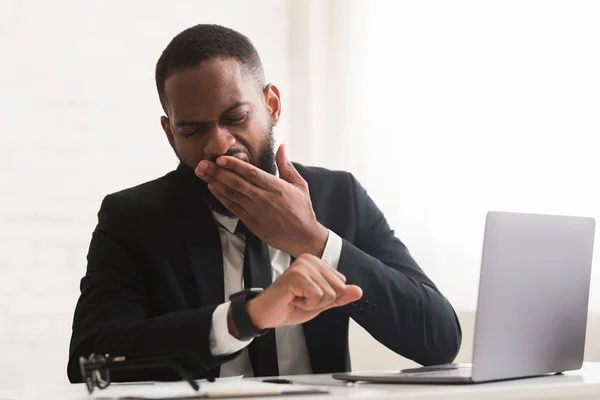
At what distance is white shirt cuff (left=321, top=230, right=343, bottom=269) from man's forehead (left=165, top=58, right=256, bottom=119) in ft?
1.09

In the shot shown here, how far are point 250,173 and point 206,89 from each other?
0.71 ft

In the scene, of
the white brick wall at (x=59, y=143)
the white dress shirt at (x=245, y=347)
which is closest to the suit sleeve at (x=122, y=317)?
the white dress shirt at (x=245, y=347)

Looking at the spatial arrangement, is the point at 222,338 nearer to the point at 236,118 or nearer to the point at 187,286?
the point at 187,286

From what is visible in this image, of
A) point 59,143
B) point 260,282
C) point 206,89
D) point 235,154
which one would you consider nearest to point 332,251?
point 260,282

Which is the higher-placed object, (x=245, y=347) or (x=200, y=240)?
(x=200, y=240)

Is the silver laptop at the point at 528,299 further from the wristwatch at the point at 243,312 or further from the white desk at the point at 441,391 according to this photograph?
the wristwatch at the point at 243,312

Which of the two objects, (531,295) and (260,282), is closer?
(531,295)

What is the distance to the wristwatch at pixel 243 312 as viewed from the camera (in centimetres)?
120

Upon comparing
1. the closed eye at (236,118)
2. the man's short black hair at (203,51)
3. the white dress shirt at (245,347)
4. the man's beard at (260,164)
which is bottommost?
the white dress shirt at (245,347)

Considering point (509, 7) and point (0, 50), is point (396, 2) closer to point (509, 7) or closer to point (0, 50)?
point (509, 7)

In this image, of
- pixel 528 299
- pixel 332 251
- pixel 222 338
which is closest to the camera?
pixel 528 299

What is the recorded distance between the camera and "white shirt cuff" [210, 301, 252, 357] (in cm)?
126

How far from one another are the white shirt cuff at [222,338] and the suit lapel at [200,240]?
297 mm

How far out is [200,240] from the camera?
1.62 meters
